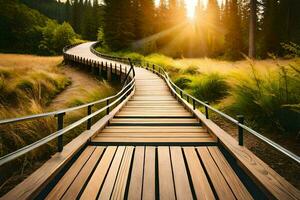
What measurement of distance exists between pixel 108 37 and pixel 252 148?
4409 centimetres

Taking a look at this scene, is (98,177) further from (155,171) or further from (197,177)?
(197,177)

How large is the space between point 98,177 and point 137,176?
528mm

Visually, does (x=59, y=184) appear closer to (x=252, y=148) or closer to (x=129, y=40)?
(x=252, y=148)

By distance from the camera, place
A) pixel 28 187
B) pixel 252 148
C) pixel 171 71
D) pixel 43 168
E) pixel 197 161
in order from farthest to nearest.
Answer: pixel 171 71, pixel 252 148, pixel 197 161, pixel 43 168, pixel 28 187

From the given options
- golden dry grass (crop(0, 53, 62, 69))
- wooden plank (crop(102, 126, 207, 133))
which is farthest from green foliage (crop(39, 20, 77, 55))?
wooden plank (crop(102, 126, 207, 133))

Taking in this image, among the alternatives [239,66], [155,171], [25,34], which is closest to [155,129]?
[155,171]

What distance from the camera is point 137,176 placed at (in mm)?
3916

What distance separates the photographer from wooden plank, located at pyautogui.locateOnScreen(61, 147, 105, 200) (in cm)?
338

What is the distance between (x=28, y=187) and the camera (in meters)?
3.28

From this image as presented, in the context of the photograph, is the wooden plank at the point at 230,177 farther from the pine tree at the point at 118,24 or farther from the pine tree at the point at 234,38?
the pine tree at the point at 118,24

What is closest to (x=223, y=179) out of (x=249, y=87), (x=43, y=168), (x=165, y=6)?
(x=43, y=168)

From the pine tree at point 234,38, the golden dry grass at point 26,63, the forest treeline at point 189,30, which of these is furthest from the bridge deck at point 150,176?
the pine tree at point 234,38

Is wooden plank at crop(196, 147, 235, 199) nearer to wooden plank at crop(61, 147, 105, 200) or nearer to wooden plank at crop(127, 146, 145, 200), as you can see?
wooden plank at crop(127, 146, 145, 200)

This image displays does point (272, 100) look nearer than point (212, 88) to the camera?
Yes
